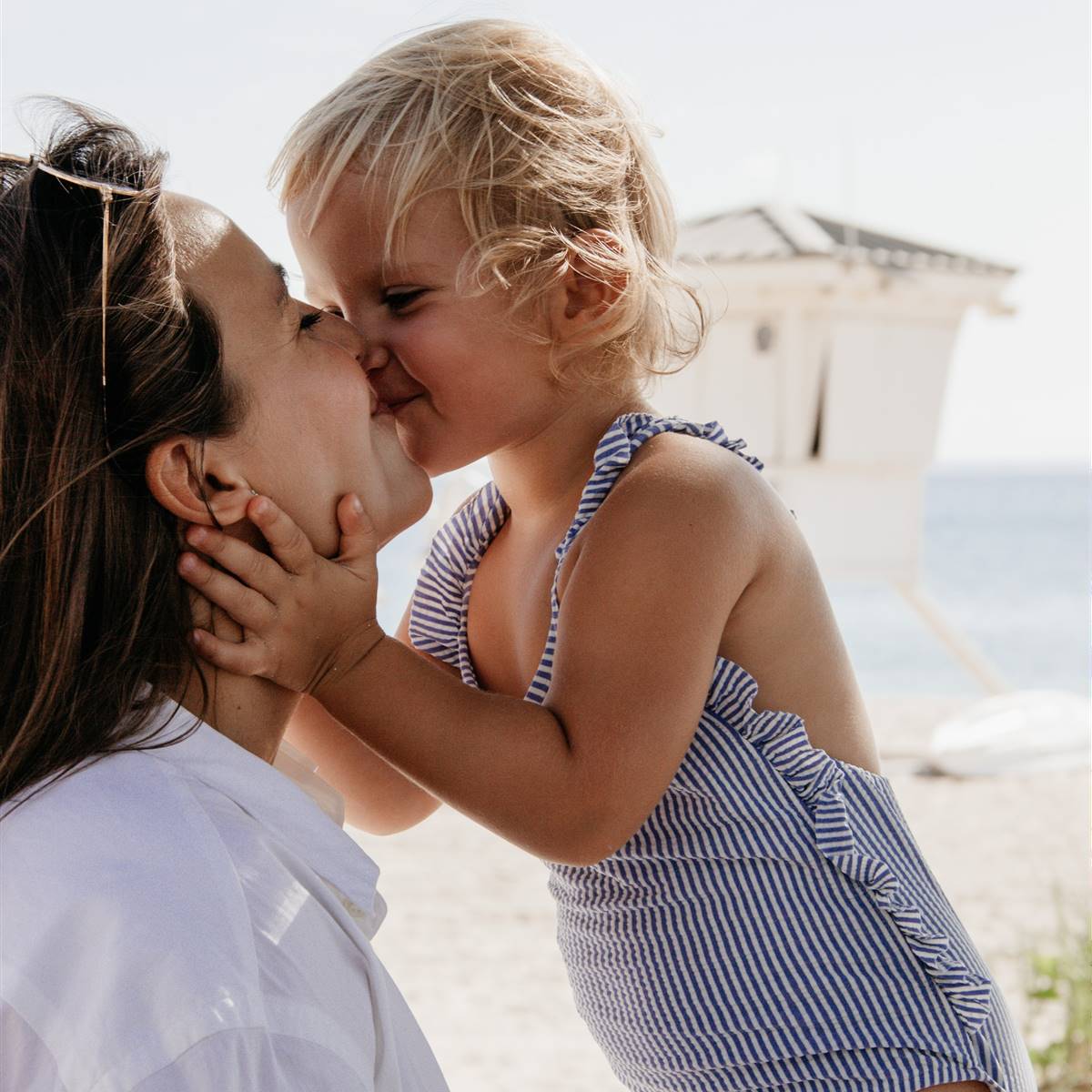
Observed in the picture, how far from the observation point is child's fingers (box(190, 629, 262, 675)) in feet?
4.12

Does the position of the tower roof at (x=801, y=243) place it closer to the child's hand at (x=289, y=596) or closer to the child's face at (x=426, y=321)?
the child's face at (x=426, y=321)

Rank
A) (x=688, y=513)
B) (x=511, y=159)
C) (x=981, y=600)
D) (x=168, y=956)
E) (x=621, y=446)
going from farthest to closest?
(x=981, y=600)
(x=511, y=159)
(x=621, y=446)
(x=688, y=513)
(x=168, y=956)

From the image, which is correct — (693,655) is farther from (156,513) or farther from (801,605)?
(156,513)

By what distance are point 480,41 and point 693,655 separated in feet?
3.33

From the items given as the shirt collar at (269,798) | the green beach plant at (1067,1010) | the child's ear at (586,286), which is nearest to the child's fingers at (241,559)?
the shirt collar at (269,798)

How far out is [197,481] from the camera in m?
1.25

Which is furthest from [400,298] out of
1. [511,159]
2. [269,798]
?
[269,798]

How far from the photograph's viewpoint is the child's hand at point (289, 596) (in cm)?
127

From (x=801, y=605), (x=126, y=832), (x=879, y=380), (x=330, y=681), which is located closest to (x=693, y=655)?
(x=801, y=605)

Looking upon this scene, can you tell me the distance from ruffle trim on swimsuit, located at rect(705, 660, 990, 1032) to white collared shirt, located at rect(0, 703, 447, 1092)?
66cm

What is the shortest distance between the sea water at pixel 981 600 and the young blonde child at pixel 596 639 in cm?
1069

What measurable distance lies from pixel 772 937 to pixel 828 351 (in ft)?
17.2

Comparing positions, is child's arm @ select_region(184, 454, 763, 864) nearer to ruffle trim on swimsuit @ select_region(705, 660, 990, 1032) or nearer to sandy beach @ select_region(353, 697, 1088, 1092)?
ruffle trim on swimsuit @ select_region(705, 660, 990, 1032)

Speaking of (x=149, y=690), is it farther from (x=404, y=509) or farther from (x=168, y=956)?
(x=404, y=509)
